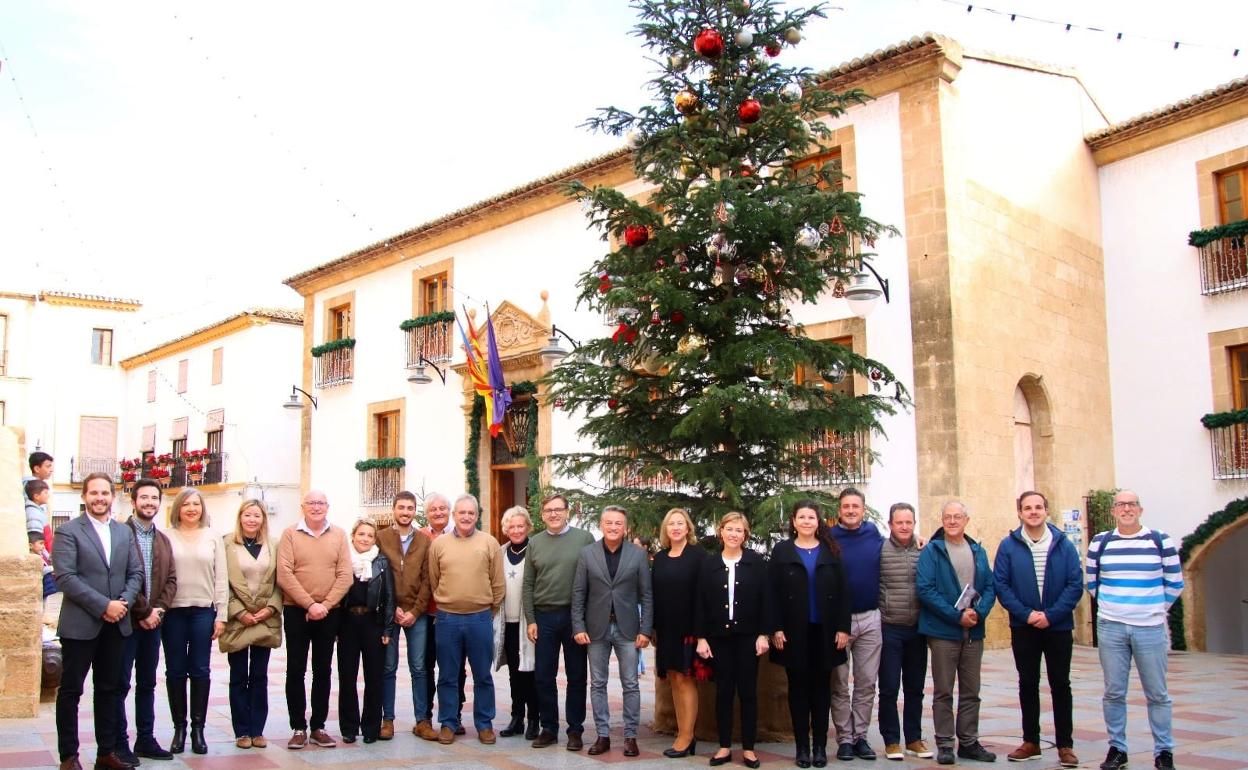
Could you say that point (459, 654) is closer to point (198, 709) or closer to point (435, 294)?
point (198, 709)

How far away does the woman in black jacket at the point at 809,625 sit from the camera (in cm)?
638

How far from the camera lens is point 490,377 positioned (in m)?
17.2

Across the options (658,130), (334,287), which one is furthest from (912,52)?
(334,287)

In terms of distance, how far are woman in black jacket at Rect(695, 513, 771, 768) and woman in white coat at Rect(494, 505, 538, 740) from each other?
1.33m

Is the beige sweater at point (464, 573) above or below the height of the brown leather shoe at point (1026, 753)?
above

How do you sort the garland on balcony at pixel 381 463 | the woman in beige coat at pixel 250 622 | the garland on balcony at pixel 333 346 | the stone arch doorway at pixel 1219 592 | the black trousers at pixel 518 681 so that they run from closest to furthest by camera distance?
the woman in beige coat at pixel 250 622 < the black trousers at pixel 518 681 < the stone arch doorway at pixel 1219 592 < the garland on balcony at pixel 381 463 < the garland on balcony at pixel 333 346

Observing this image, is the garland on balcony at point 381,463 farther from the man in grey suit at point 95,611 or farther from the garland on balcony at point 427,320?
the man in grey suit at point 95,611

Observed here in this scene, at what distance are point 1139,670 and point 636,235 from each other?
400 cm

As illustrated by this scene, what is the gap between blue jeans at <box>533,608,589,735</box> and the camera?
6.98 m

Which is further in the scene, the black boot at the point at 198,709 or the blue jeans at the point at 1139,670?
the black boot at the point at 198,709

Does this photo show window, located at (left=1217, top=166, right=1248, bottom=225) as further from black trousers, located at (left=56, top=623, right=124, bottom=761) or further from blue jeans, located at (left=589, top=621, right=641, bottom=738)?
black trousers, located at (left=56, top=623, right=124, bottom=761)

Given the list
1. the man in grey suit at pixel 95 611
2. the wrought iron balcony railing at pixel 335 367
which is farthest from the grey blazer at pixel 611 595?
the wrought iron balcony railing at pixel 335 367

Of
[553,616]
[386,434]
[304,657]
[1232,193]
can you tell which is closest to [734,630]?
[553,616]

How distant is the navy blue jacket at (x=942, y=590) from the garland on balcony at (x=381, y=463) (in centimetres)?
1418
